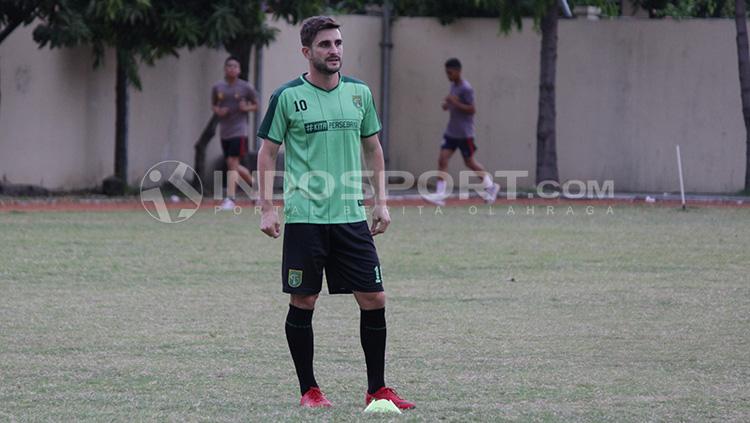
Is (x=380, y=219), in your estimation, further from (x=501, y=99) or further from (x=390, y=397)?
(x=501, y=99)

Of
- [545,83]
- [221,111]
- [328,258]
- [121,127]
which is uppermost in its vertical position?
[545,83]

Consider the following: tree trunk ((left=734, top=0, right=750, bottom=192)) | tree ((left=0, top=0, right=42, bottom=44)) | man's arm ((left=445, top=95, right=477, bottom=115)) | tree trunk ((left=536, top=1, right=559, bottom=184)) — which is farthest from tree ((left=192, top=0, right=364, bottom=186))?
tree trunk ((left=734, top=0, right=750, bottom=192))

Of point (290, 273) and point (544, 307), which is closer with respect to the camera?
point (290, 273)

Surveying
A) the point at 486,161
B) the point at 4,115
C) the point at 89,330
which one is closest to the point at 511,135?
the point at 486,161

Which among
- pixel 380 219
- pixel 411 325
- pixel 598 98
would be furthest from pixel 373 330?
pixel 598 98

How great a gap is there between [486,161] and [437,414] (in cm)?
1869

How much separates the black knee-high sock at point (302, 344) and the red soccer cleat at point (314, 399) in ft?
0.10

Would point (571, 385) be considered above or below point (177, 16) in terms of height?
below

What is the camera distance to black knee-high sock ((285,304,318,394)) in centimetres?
682

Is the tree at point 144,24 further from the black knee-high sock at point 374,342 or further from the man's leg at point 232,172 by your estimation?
the black knee-high sock at point 374,342

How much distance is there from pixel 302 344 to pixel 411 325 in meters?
2.97

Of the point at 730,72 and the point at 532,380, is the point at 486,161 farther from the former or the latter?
the point at 532,380

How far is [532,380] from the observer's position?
7.60 m

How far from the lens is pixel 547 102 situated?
2253 cm
